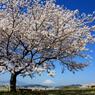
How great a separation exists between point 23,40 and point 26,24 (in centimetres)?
202

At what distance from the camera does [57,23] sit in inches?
1671

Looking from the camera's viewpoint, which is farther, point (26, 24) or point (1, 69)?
point (26, 24)

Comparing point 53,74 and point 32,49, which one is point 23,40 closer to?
point 32,49

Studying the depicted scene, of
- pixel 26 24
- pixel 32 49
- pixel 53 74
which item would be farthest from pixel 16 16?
pixel 53 74

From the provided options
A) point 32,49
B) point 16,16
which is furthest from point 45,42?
point 16,16

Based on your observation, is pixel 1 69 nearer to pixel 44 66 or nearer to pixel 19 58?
pixel 19 58

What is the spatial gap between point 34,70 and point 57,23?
21.8 feet

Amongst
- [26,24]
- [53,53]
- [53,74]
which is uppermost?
[26,24]

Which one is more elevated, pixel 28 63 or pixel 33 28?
pixel 33 28

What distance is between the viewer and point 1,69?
129 feet

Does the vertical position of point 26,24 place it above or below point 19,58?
above

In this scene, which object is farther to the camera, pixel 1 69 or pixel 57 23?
pixel 57 23

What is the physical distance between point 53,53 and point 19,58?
427cm

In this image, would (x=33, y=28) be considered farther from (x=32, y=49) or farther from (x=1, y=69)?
(x=1, y=69)
